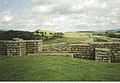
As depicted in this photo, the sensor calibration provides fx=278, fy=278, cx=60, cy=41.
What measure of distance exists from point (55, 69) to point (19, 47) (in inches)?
77.6

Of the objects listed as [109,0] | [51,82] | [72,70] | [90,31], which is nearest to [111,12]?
[109,0]

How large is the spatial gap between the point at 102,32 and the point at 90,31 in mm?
396

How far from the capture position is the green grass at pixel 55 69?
7.54m

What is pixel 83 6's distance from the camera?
877 cm

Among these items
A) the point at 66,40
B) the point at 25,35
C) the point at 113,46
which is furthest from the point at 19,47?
the point at 113,46

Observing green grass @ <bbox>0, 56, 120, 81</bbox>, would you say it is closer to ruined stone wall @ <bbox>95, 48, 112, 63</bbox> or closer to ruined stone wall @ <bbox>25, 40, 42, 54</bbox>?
ruined stone wall @ <bbox>95, 48, 112, 63</bbox>

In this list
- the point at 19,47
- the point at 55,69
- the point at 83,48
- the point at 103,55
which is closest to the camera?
the point at 55,69

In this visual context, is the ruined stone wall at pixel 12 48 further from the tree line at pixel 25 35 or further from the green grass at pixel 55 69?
the green grass at pixel 55 69

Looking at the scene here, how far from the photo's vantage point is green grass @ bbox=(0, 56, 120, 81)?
754 centimetres

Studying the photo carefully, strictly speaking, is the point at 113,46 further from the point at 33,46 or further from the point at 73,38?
the point at 33,46

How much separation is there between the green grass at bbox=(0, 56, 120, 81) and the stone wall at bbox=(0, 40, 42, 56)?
26.2 inches

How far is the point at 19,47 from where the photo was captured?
9.33 m

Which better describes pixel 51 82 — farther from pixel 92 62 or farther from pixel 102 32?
pixel 102 32

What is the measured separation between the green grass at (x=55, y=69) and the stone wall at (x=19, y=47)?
0.67m
